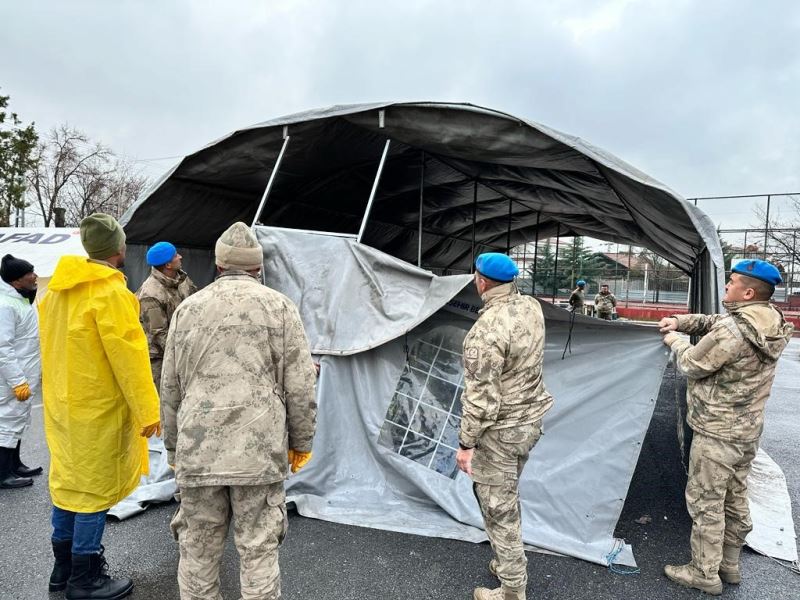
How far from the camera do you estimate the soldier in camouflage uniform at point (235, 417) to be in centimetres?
195

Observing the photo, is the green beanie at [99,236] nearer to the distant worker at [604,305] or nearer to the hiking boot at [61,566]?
the hiking boot at [61,566]

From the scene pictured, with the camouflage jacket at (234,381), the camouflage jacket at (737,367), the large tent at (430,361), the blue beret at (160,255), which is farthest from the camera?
the blue beret at (160,255)

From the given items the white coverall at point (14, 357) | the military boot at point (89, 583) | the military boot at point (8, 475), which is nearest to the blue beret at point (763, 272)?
the military boot at point (89, 583)

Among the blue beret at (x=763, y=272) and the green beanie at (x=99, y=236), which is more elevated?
the green beanie at (x=99, y=236)

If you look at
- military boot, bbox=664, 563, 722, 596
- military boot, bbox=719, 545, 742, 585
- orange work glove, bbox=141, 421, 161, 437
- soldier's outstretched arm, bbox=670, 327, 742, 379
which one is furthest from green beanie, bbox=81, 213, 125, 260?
military boot, bbox=719, 545, 742, 585

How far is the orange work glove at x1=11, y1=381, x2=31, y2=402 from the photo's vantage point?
3.54 meters

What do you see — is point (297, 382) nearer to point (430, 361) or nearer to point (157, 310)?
point (430, 361)

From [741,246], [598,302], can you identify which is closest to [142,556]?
[598,302]

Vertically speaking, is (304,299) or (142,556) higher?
(304,299)

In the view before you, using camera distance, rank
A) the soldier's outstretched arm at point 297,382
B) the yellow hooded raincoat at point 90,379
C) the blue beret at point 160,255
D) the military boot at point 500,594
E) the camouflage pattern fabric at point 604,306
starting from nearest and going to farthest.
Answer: the soldier's outstretched arm at point 297,382, the yellow hooded raincoat at point 90,379, the military boot at point 500,594, the blue beret at point 160,255, the camouflage pattern fabric at point 604,306

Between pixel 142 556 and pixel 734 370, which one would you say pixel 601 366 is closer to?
pixel 734 370

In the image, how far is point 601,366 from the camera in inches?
133

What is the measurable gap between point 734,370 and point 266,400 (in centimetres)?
238

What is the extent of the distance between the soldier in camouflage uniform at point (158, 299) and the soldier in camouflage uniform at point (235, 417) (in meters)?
1.66
